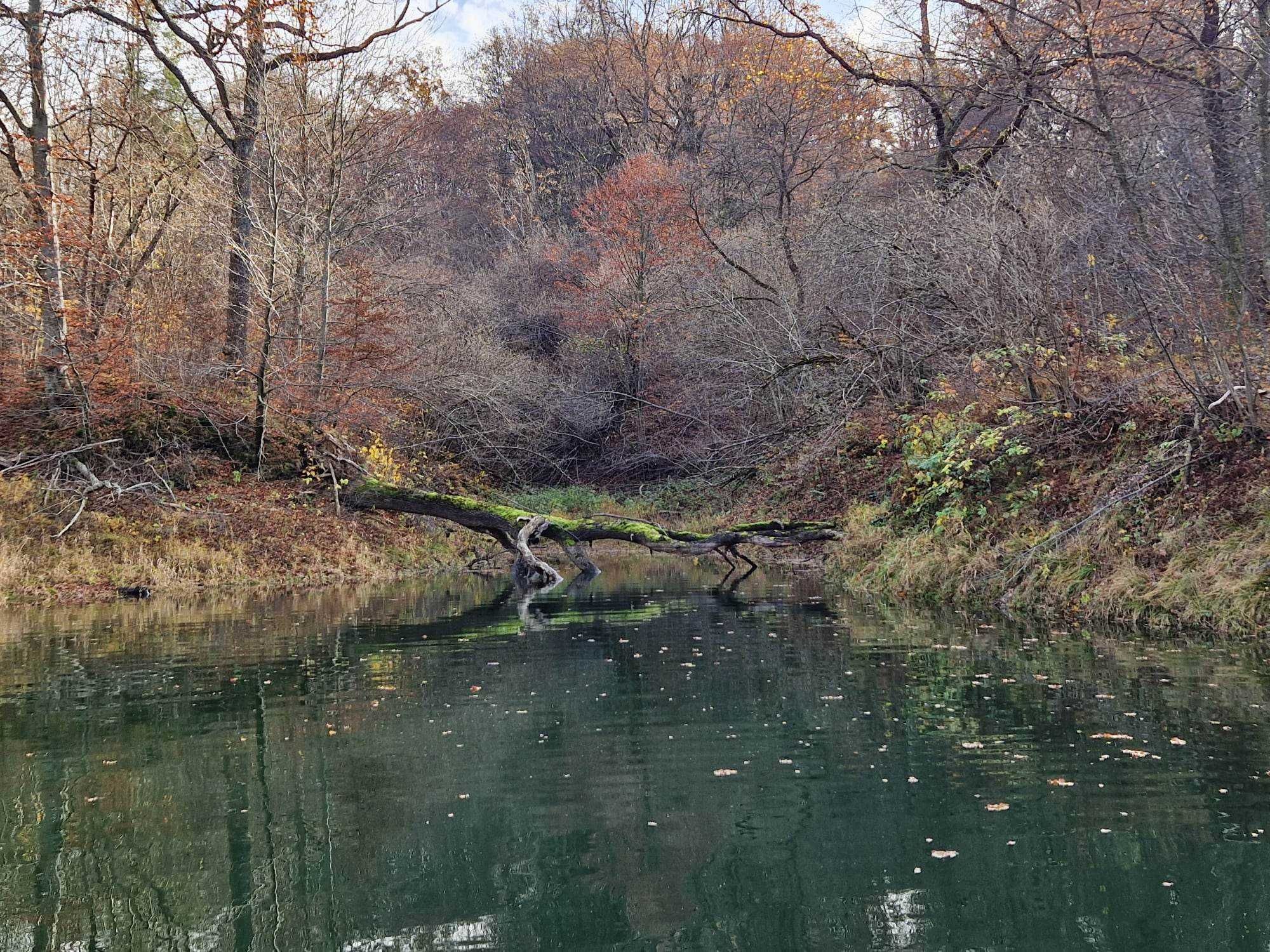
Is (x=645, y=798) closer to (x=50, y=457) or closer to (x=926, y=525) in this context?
(x=926, y=525)

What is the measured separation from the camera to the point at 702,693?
9.34 metres

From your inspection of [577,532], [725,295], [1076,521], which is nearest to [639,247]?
[725,295]

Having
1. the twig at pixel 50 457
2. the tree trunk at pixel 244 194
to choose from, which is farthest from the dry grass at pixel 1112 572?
the twig at pixel 50 457

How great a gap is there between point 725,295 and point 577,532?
10397mm

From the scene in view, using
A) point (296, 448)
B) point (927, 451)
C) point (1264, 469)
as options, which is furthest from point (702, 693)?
point (296, 448)

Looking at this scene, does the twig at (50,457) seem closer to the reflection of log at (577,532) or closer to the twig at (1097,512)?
the reflection of log at (577,532)

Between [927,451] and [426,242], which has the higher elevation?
[426,242]

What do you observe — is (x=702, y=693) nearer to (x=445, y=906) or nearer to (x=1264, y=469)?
(x=445, y=906)

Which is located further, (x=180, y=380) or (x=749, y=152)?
(x=749, y=152)

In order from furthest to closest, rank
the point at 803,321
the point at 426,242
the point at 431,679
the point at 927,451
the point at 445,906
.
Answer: the point at 426,242, the point at 803,321, the point at 927,451, the point at 431,679, the point at 445,906

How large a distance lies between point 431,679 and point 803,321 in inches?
727

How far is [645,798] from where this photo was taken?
20.7 feet

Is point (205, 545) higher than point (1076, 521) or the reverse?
the reverse

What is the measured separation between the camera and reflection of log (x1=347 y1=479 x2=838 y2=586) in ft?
65.0
